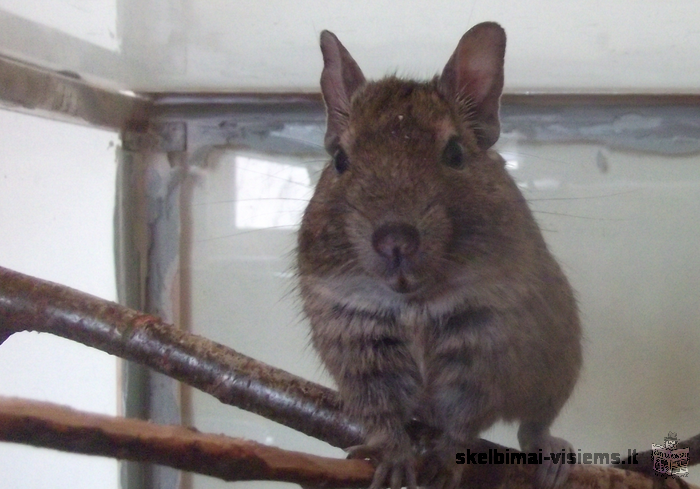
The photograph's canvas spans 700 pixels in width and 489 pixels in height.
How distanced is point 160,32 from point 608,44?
0.89m

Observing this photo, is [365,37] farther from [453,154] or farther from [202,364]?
[202,364]

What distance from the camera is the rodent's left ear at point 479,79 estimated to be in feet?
2.97

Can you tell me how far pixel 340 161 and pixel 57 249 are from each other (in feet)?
2.05

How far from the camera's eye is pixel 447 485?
0.93m

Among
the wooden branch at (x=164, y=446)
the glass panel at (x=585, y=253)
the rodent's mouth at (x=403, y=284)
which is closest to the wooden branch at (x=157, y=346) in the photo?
the wooden branch at (x=164, y=446)

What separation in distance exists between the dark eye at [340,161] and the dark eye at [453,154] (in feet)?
0.45

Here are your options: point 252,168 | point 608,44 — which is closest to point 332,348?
point 252,168

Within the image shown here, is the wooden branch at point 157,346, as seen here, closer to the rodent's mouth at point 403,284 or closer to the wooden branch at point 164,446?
the wooden branch at point 164,446

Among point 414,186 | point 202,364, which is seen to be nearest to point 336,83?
point 414,186

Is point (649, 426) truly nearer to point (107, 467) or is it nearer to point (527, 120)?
point (527, 120)

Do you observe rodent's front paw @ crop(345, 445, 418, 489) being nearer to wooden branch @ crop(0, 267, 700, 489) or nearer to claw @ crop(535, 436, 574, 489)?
wooden branch @ crop(0, 267, 700, 489)

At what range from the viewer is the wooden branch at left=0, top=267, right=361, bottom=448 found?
34.4 inches

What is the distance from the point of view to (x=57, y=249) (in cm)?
120

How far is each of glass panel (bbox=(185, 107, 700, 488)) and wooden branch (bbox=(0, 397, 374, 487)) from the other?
1.80 ft
